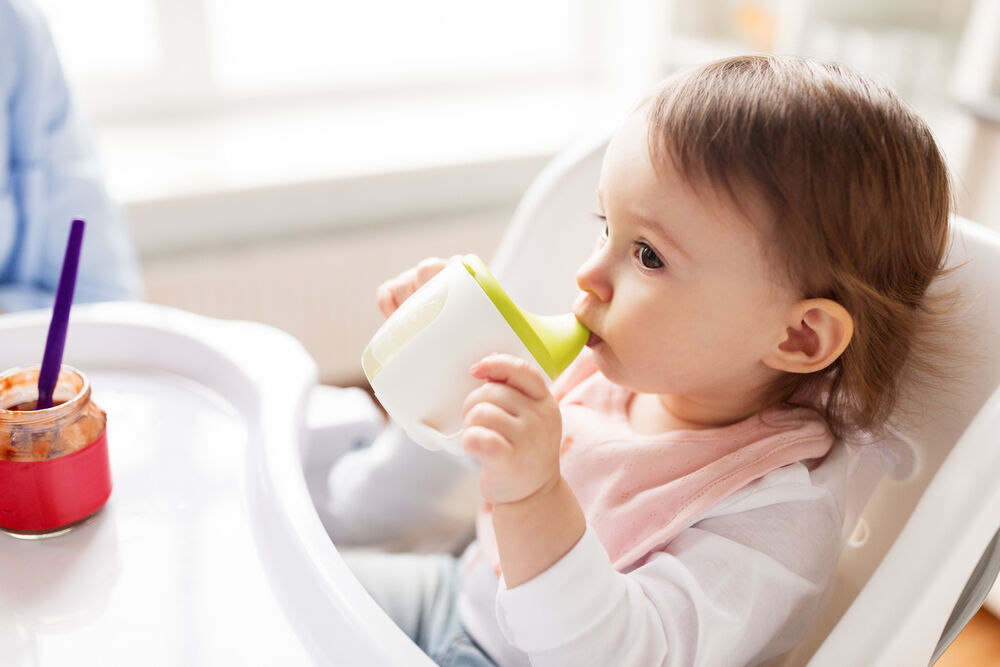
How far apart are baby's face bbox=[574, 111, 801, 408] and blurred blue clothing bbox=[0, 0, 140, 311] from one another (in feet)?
2.42

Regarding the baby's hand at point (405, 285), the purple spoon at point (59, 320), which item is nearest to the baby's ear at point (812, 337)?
the baby's hand at point (405, 285)

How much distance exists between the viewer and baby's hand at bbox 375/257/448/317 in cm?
79

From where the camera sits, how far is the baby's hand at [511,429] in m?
0.56

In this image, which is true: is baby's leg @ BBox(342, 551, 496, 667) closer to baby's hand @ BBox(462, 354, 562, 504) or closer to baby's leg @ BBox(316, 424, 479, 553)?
baby's leg @ BBox(316, 424, 479, 553)

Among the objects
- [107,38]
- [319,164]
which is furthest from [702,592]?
[107,38]

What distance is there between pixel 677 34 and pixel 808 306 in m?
1.64

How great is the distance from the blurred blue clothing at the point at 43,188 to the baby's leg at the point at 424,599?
532 mm

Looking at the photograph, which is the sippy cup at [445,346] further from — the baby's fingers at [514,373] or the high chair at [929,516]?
the high chair at [929,516]

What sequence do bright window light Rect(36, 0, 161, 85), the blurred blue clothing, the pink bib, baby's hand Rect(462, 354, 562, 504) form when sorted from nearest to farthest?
baby's hand Rect(462, 354, 562, 504)
the pink bib
the blurred blue clothing
bright window light Rect(36, 0, 161, 85)

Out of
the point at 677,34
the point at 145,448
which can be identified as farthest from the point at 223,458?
the point at 677,34

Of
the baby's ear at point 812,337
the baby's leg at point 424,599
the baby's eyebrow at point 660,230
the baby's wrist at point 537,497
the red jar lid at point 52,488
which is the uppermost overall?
the baby's eyebrow at point 660,230

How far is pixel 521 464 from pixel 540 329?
0.11 m

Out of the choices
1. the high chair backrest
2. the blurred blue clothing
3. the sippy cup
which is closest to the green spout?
the sippy cup

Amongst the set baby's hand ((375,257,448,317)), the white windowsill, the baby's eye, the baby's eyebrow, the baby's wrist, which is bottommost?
the white windowsill
